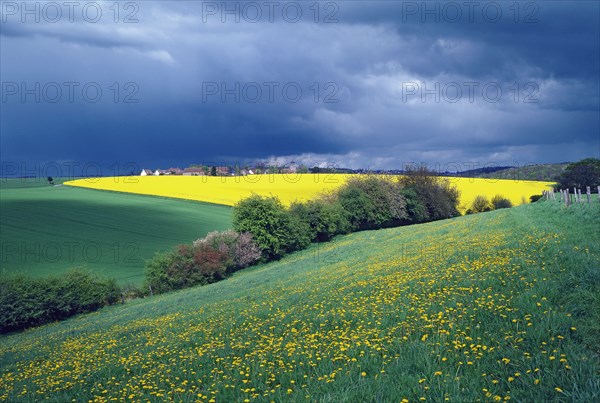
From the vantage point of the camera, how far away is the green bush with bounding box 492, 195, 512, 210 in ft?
325

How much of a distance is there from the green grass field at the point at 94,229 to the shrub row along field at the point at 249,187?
6783 millimetres

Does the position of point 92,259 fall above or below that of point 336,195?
below

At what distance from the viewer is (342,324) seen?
11.5m

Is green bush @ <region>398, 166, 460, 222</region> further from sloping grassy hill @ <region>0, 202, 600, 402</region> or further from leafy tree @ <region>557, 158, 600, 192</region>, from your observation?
sloping grassy hill @ <region>0, 202, 600, 402</region>

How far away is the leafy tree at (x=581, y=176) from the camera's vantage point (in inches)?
3551

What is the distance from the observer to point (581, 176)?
3580 inches

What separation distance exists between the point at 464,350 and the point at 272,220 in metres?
51.0

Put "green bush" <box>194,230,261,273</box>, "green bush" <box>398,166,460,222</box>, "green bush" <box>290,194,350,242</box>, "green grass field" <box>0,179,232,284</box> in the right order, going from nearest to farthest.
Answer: "green bush" <box>194,230,261,273</box> → "green grass field" <box>0,179,232,284</box> → "green bush" <box>290,194,350,242</box> → "green bush" <box>398,166,460,222</box>

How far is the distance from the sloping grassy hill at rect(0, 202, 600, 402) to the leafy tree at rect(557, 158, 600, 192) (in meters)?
87.0

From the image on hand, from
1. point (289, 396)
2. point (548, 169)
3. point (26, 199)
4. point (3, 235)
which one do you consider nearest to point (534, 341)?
point (289, 396)

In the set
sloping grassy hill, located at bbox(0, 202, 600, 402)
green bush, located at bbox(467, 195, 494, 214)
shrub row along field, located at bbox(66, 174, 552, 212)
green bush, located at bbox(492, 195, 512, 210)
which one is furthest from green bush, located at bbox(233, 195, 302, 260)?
green bush, located at bbox(492, 195, 512, 210)

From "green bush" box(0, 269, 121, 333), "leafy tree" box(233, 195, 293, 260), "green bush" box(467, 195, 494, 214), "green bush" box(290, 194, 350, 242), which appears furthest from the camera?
"green bush" box(467, 195, 494, 214)

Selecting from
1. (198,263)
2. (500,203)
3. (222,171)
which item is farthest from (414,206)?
(222,171)

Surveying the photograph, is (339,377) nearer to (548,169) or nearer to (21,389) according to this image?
(21,389)
